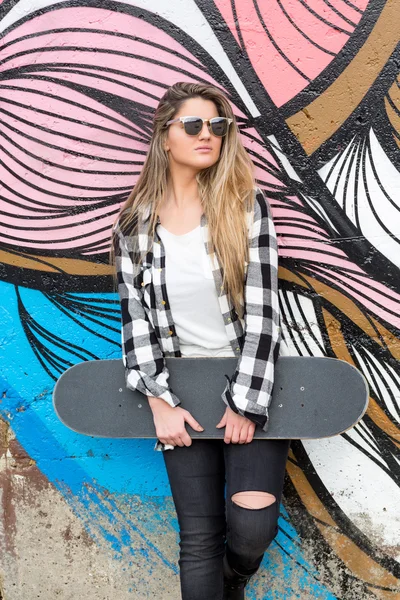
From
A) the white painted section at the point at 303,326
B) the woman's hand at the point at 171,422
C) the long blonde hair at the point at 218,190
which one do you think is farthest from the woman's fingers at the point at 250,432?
the white painted section at the point at 303,326

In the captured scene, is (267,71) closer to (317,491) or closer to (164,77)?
(164,77)

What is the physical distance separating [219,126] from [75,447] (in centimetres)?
160

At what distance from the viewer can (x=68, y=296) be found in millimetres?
2686

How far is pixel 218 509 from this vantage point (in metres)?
2.16

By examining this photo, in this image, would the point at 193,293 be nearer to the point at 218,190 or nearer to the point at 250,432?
the point at 218,190

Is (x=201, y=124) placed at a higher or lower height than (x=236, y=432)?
higher

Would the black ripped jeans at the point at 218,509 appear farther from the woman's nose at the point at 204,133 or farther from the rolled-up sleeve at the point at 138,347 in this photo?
the woman's nose at the point at 204,133

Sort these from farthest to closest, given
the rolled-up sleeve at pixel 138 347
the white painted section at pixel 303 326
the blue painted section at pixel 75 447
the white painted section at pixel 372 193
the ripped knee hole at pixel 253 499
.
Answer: the blue painted section at pixel 75 447 → the white painted section at pixel 303 326 → the white painted section at pixel 372 193 → the rolled-up sleeve at pixel 138 347 → the ripped knee hole at pixel 253 499

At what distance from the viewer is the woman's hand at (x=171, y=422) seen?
2143 mm

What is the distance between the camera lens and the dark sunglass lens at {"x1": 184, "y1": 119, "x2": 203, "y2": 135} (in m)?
2.06

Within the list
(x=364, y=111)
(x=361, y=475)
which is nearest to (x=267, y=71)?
(x=364, y=111)

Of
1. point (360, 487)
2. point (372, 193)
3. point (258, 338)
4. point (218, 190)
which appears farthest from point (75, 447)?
point (372, 193)

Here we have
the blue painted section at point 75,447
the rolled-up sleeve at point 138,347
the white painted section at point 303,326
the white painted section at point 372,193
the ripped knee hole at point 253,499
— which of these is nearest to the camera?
the ripped knee hole at point 253,499

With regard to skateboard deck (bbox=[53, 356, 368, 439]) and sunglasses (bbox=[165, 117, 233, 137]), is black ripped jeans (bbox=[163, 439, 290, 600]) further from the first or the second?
sunglasses (bbox=[165, 117, 233, 137])
